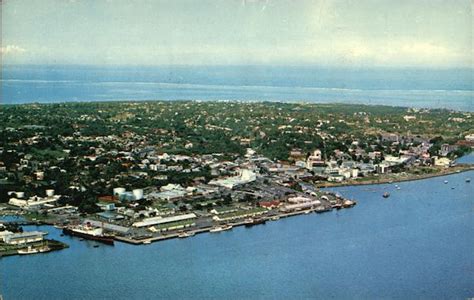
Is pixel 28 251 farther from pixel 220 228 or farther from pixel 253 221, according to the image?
pixel 253 221

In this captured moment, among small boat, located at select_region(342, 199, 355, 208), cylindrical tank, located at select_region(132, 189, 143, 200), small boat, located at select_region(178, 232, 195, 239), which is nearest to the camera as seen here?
small boat, located at select_region(178, 232, 195, 239)

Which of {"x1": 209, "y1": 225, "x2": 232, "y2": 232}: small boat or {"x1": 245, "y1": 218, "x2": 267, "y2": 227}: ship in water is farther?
{"x1": 245, "y1": 218, "x2": 267, "y2": 227}: ship in water

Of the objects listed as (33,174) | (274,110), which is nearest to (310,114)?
(274,110)

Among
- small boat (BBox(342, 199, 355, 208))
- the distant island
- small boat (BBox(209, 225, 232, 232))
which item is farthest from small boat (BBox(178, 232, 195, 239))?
small boat (BBox(342, 199, 355, 208))

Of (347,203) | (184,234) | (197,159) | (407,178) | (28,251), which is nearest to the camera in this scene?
(28,251)

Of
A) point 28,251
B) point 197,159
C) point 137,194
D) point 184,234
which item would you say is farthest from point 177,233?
point 197,159

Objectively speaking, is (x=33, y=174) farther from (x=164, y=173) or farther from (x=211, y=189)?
(x=211, y=189)

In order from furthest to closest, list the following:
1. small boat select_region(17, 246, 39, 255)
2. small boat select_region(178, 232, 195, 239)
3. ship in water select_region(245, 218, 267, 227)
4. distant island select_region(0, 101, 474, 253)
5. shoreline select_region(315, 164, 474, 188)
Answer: shoreline select_region(315, 164, 474, 188) < distant island select_region(0, 101, 474, 253) < ship in water select_region(245, 218, 267, 227) < small boat select_region(178, 232, 195, 239) < small boat select_region(17, 246, 39, 255)

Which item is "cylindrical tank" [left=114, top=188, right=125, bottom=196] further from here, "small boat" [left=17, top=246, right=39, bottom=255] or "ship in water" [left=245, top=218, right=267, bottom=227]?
"small boat" [left=17, top=246, right=39, bottom=255]
